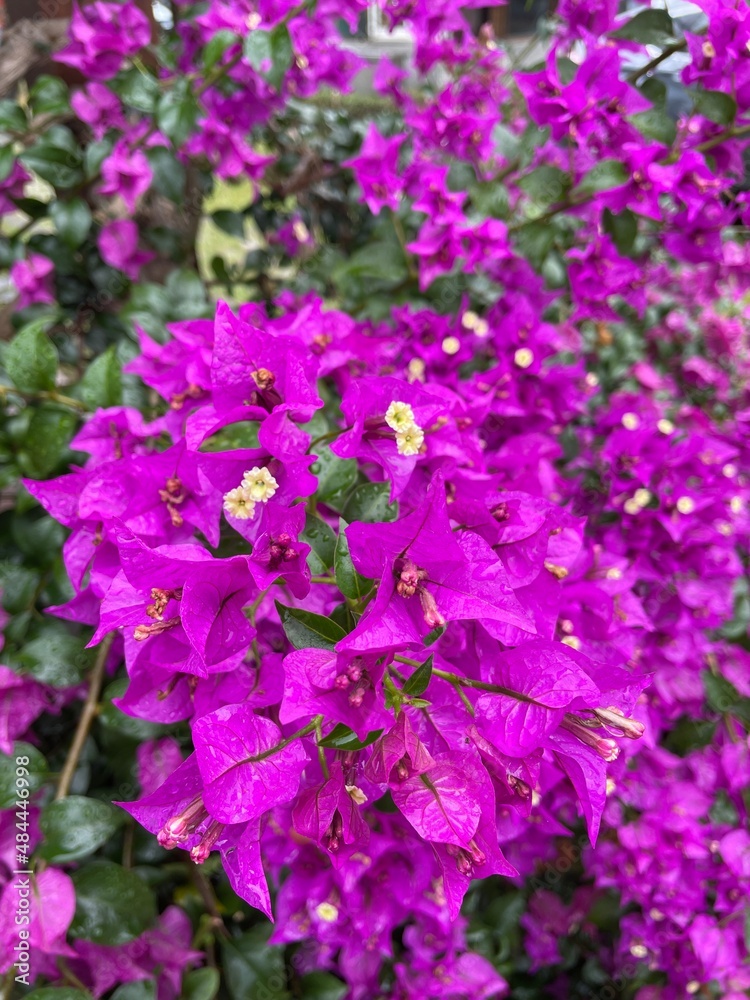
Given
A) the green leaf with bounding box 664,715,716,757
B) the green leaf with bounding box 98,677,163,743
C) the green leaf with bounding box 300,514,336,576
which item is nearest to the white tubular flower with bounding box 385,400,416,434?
the green leaf with bounding box 300,514,336,576

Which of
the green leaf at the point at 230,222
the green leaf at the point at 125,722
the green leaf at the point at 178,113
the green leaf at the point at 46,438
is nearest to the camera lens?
the green leaf at the point at 125,722

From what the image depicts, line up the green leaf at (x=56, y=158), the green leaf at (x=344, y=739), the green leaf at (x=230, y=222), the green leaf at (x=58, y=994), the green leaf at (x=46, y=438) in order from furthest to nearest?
the green leaf at (x=230, y=222) < the green leaf at (x=56, y=158) < the green leaf at (x=46, y=438) < the green leaf at (x=58, y=994) < the green leaf at (x=344, y=739)

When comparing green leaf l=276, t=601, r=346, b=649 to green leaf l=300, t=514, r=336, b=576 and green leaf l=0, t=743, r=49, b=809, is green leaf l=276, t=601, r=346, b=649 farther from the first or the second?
green leaf l=0, t=743, r=49, b=809

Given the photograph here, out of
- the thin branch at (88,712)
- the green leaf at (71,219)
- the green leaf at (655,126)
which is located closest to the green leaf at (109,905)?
the thin branch at (88,712)

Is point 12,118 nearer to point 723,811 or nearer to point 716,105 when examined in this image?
point 716,105

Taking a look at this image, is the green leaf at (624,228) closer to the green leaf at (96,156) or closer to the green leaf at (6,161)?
the green leaf at (96,156)

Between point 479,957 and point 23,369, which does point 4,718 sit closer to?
point 23,369
